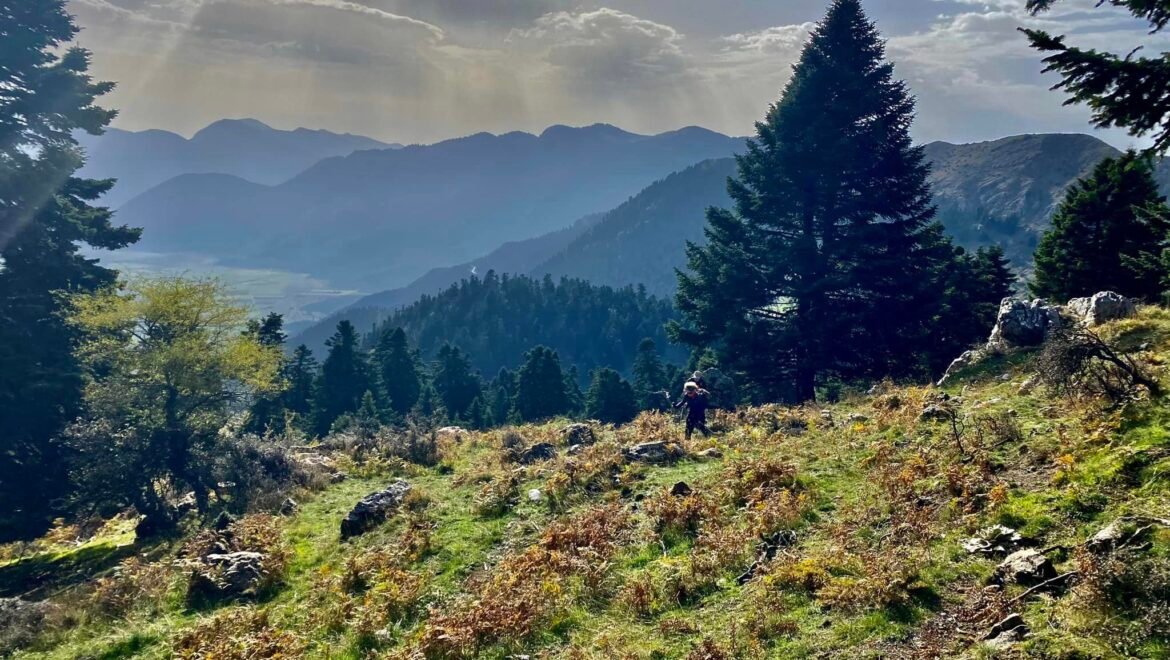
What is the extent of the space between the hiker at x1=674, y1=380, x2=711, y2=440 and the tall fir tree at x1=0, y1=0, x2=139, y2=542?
943 inches

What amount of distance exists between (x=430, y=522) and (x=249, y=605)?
3.88 meters

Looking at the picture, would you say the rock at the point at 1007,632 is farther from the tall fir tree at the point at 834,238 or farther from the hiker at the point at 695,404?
the tall fir tree at the point at 834,238

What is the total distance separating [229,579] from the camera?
1213cm

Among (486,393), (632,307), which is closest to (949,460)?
(486,393)

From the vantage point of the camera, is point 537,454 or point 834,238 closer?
point 537,454

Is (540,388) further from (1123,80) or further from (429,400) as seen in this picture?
(1123,80)

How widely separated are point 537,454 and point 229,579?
29.3 feet

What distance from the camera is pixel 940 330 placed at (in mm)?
28078

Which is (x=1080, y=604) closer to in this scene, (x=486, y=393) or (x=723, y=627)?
(x=723, y=627)

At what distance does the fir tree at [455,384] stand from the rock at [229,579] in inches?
2349

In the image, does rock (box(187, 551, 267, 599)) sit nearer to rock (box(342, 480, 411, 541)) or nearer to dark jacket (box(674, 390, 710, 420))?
rock (box(342, 480, 411, 541))

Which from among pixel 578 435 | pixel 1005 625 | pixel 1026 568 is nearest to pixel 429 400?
pixel 578 435

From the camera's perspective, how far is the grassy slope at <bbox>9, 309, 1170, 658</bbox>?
695 cm

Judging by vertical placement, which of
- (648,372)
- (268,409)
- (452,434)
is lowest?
(268,409)
